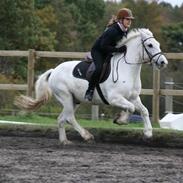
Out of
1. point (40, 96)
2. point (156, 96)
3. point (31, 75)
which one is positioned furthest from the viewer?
point (31, 75)

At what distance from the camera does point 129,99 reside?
35.2 ft

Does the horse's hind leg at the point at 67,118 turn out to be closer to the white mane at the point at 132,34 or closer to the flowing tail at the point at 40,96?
the flowing tail at the point at 40,96

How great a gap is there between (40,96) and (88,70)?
55.3 inches

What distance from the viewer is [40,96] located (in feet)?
39.2

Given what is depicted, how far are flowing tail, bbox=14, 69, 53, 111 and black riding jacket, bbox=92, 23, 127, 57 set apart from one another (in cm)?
156

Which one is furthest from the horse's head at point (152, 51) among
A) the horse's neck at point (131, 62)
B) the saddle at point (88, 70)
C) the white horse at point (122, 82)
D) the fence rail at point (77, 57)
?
the fence rail at point (77, 57)

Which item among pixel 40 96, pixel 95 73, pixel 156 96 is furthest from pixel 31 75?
pixel 95 73

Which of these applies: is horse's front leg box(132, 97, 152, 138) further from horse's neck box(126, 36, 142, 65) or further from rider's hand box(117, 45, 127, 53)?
rider's hand box(117, 45, 127, 53)

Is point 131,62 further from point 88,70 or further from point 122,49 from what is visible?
point 88,70

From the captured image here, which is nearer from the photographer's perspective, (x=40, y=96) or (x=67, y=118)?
(x=67, y=118)

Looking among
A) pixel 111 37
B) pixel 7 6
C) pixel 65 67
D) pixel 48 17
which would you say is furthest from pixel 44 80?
pixel 48 17

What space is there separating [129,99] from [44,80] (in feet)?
6.19

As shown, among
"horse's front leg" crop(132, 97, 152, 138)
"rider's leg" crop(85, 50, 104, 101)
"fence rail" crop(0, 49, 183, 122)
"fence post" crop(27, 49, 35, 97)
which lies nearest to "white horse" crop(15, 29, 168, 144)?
"horse's front leg" crop(132, 97, 152, 138)

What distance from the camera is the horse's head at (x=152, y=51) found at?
10430mm
